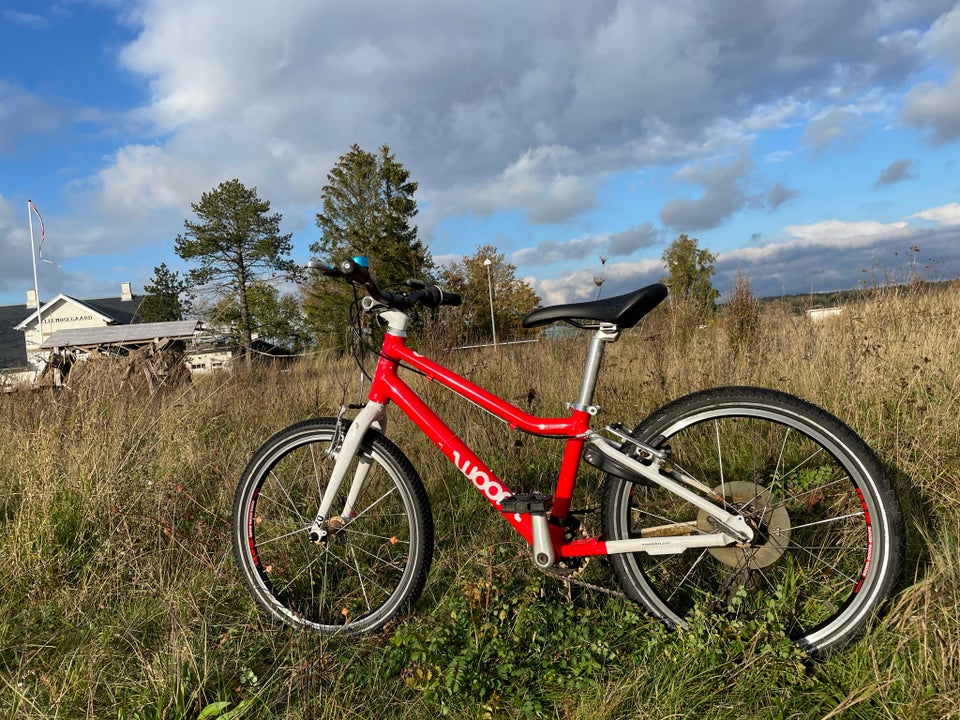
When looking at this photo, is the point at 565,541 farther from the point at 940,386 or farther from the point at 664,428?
the point at 940,386

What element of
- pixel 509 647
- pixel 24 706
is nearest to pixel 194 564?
pixel 24 706

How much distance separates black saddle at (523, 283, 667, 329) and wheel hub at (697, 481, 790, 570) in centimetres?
72

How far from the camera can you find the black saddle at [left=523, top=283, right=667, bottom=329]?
6.38 ft

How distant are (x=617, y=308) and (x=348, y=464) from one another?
1.27 metres

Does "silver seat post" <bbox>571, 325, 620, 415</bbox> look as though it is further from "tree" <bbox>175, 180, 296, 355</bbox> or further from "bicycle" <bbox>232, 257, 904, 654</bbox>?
"tree" <bbox>175, 180, 296, 355</bbox>

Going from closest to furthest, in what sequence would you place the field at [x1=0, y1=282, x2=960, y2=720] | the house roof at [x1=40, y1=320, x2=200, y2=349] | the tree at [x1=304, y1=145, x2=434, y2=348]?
the field at [x1=0, y1=282, x2=960, y2=720], the house roof at [x1=40, y1=320, x2=200, y2=349], the tree at [x1=304, y1=145, x2=434, y2=348]

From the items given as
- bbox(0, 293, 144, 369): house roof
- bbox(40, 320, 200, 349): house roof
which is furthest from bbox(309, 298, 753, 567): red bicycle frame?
bbox(0, 293, 144, 369): house roof

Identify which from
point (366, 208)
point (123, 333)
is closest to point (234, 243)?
point (366, 208)

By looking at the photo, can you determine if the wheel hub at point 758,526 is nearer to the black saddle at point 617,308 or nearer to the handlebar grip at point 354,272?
the black saddle at point 617,308

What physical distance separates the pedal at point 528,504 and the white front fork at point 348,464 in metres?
0.64

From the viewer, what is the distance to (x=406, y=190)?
115ft

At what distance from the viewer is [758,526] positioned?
200 cm

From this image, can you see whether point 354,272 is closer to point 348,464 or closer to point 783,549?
point 348,464

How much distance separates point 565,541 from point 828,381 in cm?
251
